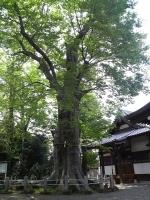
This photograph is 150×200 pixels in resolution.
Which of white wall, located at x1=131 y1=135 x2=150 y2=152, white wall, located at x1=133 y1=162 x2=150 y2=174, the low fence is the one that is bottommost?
the low fence

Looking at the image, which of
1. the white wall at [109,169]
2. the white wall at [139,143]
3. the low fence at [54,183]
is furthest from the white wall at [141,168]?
the low fence at [54,183]

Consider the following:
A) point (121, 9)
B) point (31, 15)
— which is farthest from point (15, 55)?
point (121, 9)

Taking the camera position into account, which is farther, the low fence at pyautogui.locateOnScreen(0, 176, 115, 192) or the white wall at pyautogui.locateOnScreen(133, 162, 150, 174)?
the white wall at pyautogui.locateOnScreen(133, 162, 150, 174)

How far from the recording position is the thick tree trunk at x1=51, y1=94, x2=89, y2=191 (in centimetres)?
1898

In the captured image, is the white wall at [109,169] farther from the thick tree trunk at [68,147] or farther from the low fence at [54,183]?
the thick tree trunk at [68,147]

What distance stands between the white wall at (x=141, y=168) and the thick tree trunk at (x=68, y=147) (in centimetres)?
727

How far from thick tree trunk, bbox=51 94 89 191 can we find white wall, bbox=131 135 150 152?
7.16 metres

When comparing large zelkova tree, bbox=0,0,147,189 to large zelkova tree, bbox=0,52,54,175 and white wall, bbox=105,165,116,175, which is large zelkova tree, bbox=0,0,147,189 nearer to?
large zelkova tree, bbox=0,52,54,175

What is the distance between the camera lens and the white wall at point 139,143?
24694mm

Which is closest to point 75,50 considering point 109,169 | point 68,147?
point 68,147

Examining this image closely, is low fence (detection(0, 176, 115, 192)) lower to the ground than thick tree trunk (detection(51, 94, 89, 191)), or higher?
lower

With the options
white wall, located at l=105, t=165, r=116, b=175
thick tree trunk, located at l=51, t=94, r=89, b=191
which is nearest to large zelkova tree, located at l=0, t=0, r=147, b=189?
thick tree trunk, located at l=51, t=94, r=89, b=191

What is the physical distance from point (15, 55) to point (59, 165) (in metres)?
8.03

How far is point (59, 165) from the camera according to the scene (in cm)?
2003
